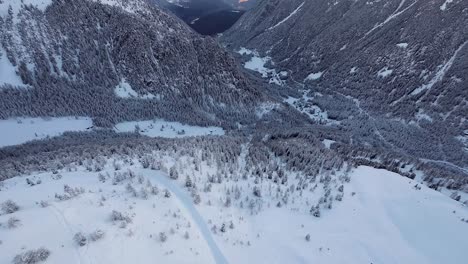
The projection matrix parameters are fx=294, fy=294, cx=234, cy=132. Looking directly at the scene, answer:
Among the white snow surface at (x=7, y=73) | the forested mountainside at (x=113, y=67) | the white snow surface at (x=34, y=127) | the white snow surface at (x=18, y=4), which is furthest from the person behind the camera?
the white snow surface at (x=18, y=4)

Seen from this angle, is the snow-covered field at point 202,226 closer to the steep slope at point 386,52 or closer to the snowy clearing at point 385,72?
the steep slope at point 386,52

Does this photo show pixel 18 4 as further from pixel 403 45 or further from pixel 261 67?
pixel 403 45

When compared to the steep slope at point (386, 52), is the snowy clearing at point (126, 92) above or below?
below

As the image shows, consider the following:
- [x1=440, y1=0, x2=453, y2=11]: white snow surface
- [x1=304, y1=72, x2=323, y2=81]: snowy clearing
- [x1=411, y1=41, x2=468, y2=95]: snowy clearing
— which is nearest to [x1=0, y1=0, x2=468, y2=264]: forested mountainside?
[x1=411, y1=41, x2=468, y2=95]: snowy clearing

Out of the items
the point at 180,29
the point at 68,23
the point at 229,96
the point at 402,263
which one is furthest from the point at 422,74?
the point at 68,23

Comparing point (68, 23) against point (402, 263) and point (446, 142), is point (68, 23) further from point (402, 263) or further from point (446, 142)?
point (446, 142)

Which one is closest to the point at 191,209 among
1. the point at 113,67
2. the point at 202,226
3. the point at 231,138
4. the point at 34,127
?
the point at 202,226

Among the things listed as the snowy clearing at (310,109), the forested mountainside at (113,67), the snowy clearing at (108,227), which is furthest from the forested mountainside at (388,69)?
the snowy clearing at (108,227)
